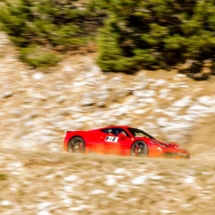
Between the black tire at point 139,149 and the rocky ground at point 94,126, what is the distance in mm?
1538

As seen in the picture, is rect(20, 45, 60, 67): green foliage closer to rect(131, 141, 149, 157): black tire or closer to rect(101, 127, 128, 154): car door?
rect(101, 127, 128, 154): car door

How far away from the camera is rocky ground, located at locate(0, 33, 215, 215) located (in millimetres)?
10680

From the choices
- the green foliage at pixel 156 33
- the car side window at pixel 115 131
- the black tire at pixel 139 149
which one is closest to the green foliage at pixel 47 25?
the green foliage at pixel 156 33

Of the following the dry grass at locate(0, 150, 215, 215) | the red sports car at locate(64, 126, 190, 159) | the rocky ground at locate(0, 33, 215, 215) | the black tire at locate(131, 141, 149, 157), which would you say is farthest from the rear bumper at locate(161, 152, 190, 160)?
the dry grass at locate(0, 150, 215, 215)

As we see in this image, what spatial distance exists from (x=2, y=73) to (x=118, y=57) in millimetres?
5209

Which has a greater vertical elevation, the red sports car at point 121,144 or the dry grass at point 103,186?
the red sports car at point 121,144

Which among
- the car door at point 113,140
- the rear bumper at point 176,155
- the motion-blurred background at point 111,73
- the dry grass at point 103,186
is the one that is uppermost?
the motion-blurred background at point 111,73

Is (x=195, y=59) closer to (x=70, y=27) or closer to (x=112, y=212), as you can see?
(x=70, y=27)

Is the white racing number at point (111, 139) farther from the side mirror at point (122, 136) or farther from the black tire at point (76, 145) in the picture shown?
the black tire at point (76, 145)

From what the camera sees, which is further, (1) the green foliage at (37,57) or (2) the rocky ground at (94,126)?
(1) the green foliage at (37,57)

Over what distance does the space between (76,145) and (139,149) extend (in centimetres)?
223

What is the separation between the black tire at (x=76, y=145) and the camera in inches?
612

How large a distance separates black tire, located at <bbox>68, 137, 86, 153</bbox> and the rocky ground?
1.55m

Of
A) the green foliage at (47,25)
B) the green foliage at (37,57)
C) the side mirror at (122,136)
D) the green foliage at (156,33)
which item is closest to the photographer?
the side mirror at (122,136)
